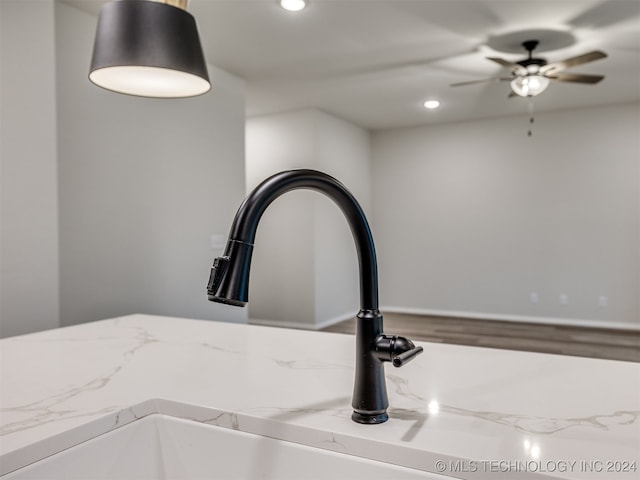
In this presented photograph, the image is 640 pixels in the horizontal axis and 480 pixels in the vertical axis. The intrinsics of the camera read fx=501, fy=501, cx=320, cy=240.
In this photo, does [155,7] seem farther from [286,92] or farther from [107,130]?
[286,92]

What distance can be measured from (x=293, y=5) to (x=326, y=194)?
2.64m

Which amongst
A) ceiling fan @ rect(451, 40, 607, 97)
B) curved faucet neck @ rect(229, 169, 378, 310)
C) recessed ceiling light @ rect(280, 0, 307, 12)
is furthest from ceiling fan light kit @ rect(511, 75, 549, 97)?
curved faucet neck @ rect(229, 169, 378, 310)

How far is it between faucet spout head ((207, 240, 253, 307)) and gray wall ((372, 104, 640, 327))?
5900 millimetres

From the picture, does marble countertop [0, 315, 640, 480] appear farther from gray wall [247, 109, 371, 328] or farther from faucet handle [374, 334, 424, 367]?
gray wall [247, 109, 371, 328]

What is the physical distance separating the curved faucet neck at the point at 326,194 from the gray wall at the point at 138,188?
2522 millimetres

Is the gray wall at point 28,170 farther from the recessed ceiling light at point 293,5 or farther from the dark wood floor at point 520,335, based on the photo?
the dark wood floor at point 520,335

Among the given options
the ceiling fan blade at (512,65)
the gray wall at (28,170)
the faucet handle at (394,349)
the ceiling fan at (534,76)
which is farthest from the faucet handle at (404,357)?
the ceiling fan at (534,76)

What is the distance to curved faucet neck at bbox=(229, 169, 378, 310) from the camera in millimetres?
609

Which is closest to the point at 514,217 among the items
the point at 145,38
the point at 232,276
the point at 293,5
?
the point at 293,5

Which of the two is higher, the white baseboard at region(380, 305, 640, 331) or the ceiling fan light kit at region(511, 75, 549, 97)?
the ceiling fan light kit at region(511, 75, 549, 97)

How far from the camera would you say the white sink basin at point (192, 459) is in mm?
665

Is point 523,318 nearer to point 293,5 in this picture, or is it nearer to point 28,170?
point 293,5

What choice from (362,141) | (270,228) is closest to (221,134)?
(270,228)

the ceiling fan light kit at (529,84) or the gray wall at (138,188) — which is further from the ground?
the ceiling fan light kit at (529,84)
